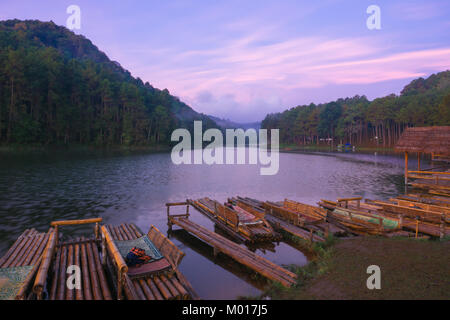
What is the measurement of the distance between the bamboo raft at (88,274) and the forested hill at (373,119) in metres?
88.7

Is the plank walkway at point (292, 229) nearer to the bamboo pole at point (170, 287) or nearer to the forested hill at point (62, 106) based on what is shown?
the bamboo pole at point (170, 287)

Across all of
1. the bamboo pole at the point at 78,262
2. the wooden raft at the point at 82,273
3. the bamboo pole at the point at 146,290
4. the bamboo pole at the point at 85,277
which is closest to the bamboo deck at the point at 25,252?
the wooden raft at the point at 82,273

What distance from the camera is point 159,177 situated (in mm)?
39438

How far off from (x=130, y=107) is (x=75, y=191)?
84202 mm

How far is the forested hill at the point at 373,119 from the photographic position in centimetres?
8731

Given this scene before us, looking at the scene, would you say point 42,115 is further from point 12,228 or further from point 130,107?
point 12,228

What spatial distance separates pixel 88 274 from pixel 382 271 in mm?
10220

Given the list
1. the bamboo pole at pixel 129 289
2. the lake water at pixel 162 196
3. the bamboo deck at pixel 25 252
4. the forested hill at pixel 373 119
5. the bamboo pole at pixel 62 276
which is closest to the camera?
the bamboo pole at pixel 129 289

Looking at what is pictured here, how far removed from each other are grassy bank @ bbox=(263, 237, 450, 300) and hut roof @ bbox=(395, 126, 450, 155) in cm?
1789

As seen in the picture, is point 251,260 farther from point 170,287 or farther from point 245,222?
point 245,222

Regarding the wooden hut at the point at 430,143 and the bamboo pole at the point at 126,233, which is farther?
the wooden hut at the point at 430,143

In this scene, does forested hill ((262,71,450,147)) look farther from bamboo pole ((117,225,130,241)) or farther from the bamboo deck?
the bamboo deck

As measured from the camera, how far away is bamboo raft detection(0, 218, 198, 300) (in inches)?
319
